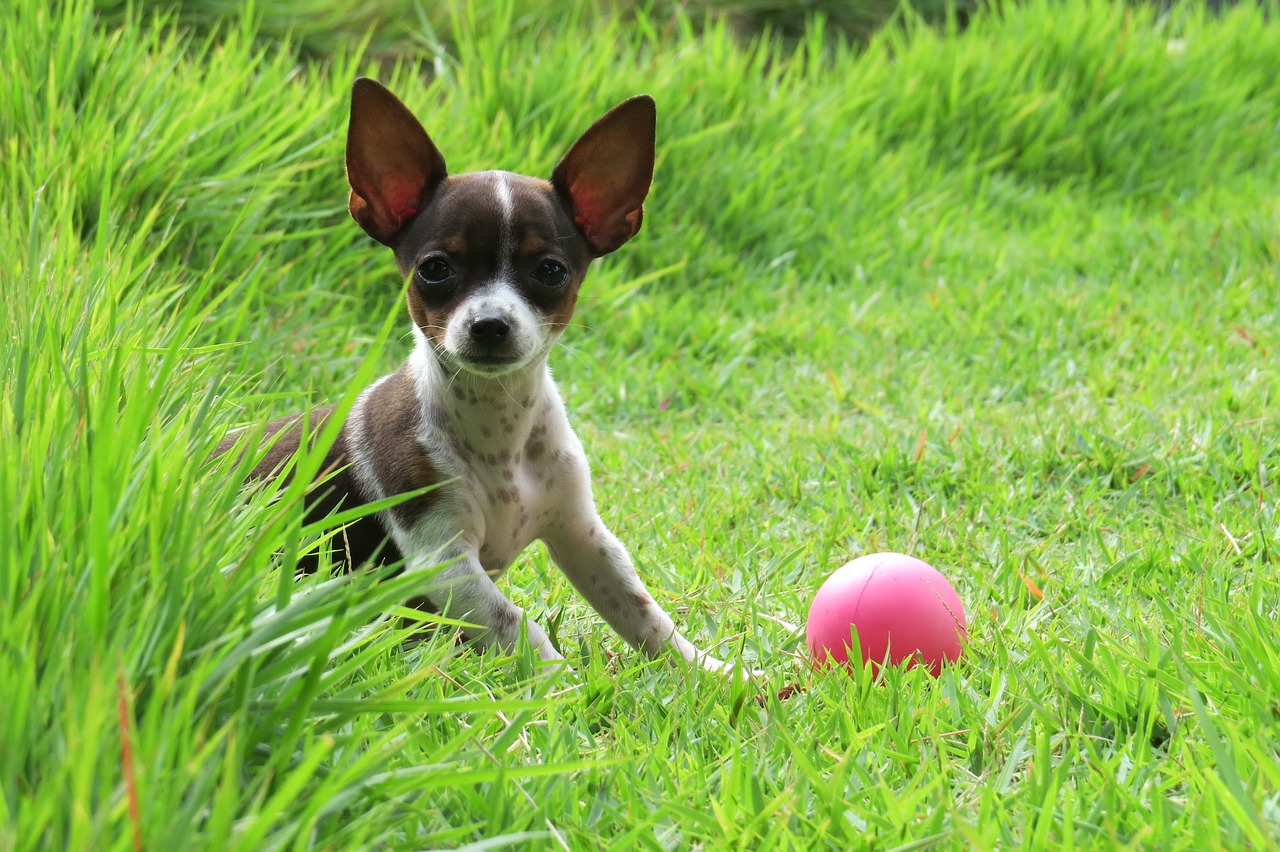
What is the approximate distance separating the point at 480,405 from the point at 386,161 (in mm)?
597

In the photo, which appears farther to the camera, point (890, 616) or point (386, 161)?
point (386, 161)

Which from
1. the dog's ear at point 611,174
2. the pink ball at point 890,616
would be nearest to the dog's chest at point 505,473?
the dog's ear at point 611,174

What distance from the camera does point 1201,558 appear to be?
3.11m

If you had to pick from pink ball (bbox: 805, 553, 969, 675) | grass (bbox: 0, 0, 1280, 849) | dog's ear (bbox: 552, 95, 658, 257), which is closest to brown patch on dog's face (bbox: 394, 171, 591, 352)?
dog's ear (bbox: 552, 95, 658, 257)

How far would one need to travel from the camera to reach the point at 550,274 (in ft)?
9.82

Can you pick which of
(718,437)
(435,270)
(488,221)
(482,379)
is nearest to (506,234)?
(488,221)

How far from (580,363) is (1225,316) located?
2.47 m

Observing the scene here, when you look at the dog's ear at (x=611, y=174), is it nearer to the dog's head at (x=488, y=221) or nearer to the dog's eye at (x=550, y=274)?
the dog's head at (x=488, y=221)

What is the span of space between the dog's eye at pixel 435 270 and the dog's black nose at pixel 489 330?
214 millimetres

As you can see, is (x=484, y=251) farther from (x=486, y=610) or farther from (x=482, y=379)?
(x=486, y=610)

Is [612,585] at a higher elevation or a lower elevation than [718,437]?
higher

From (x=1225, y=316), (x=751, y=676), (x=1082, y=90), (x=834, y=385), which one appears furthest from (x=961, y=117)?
(x=751, y=676)

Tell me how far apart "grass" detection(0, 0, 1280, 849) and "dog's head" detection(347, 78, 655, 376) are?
39cm

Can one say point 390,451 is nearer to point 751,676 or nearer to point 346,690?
point 751,676
